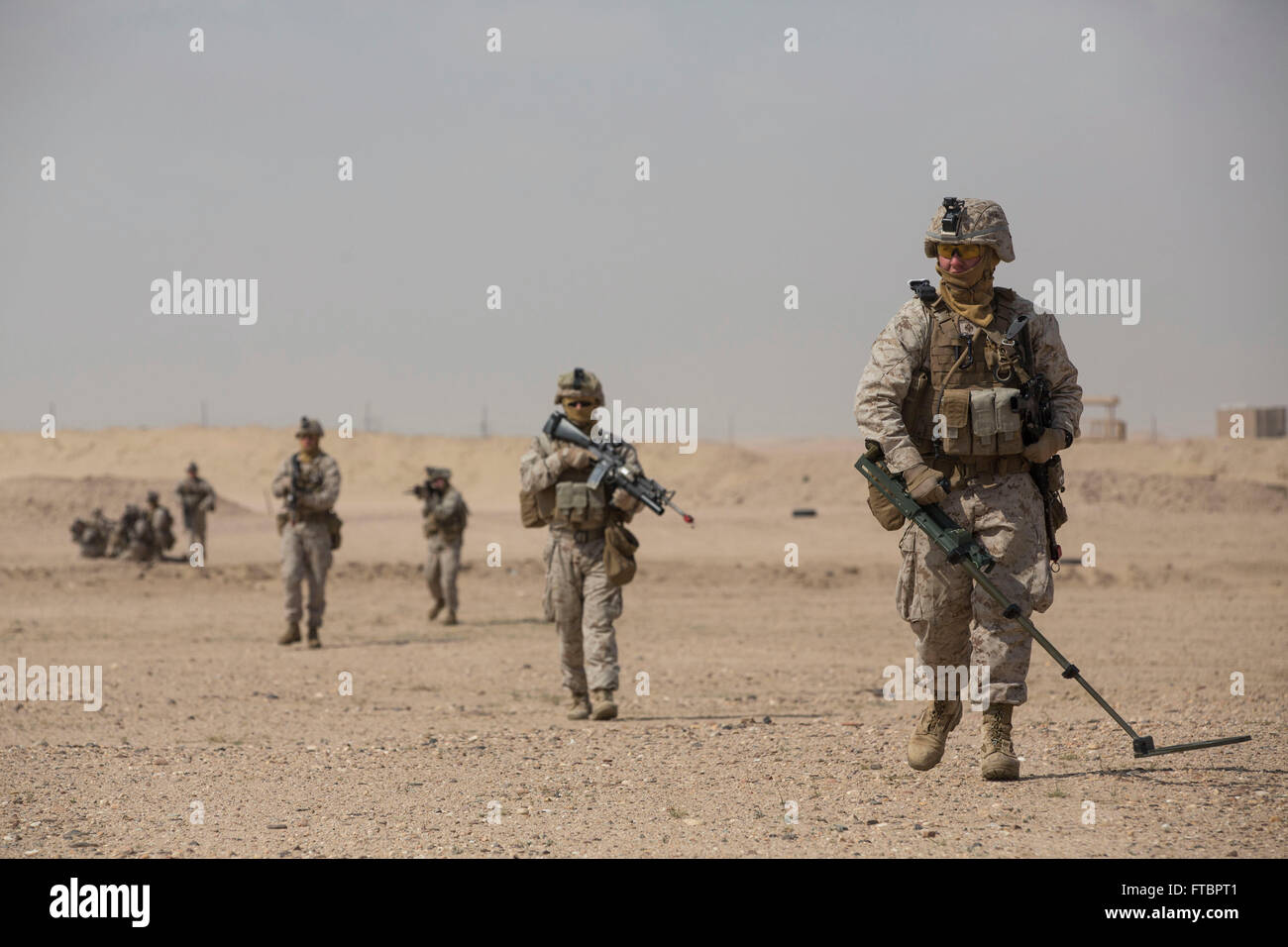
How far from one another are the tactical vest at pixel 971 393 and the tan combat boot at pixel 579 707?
389cm

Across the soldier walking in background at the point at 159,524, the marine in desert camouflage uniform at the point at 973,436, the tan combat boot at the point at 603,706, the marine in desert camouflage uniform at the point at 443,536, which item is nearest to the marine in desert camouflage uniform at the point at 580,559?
the tan combat boot at the point at 603,706

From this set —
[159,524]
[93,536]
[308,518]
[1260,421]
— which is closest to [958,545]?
[308,518]

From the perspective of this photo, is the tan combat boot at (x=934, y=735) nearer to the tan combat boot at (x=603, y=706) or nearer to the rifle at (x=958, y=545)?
the rifle at (x=958, y=545)

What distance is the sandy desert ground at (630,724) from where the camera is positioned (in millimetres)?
6105

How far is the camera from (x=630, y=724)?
9.59 meters

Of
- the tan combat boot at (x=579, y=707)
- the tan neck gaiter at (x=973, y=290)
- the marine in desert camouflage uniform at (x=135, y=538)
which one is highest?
the tan neck gaiter at (x=973, y=290)

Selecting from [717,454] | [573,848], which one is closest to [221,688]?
[573,848]

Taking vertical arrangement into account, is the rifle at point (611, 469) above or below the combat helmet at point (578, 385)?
below

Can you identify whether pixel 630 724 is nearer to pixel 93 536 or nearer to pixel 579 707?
pixel 579 707

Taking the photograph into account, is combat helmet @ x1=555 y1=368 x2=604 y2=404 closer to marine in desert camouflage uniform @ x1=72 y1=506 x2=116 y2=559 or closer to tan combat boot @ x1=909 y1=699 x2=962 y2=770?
tan combat boot @ x1=909 y1=699 x2=962 y2=770

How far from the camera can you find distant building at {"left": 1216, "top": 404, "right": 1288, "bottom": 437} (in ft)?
182

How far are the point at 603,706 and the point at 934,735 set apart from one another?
319 cm

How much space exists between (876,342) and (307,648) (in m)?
9.82

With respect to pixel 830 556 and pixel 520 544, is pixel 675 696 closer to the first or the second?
pixel 830 556
